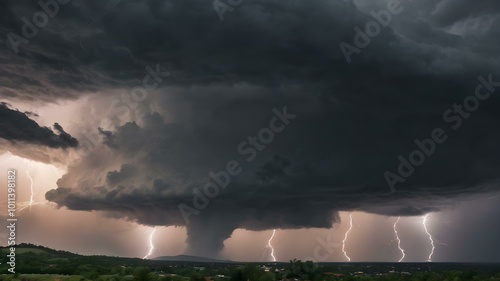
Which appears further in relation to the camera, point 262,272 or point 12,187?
point 262,272

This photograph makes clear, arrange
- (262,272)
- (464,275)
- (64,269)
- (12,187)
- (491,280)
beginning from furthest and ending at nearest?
1. (64,269)
2. (464,275)
3. (491,280)
4. (262,272)
5. (12,187)

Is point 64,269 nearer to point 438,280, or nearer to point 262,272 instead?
point 262,272

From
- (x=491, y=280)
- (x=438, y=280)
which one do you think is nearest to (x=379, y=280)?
(x=438, y=280)

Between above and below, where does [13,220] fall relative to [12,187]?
below

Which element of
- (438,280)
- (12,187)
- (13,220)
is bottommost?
(438,280)

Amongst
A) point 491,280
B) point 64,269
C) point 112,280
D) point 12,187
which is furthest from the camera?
point 64,269

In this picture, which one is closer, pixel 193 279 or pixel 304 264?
pixel 304 264

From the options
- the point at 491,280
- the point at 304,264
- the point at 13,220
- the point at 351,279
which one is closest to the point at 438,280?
the point at 491,280

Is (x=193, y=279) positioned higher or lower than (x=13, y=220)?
lower

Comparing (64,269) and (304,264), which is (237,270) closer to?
(304,264)
